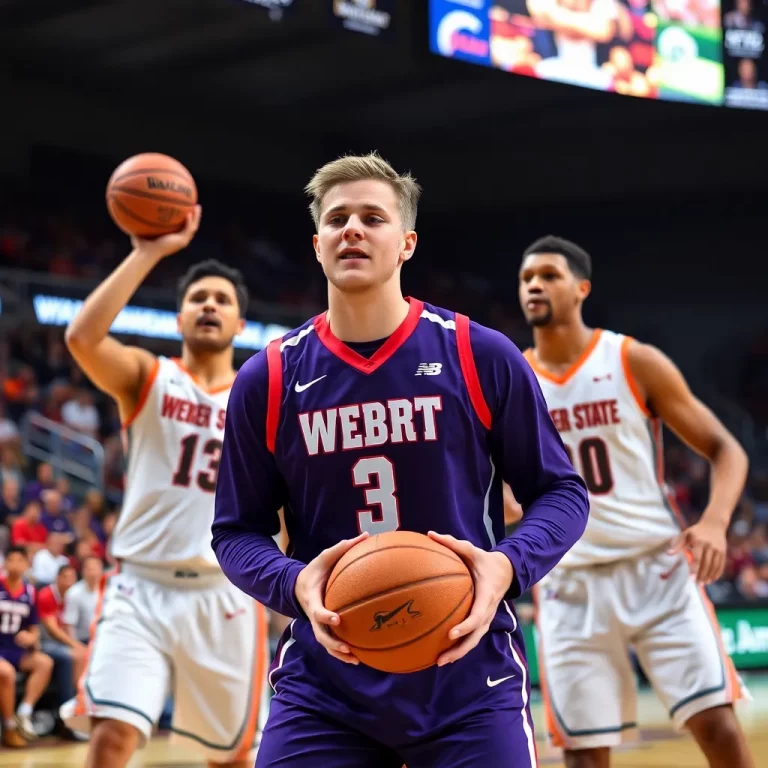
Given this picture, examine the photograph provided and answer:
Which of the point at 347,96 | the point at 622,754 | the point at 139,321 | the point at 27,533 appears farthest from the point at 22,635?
the point at 347,96

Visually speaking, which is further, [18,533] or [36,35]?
[36,35]

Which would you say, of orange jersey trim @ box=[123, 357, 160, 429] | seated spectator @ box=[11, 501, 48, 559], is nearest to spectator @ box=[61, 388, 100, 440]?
seated spectator @ box=[11, 501, 48, 559]

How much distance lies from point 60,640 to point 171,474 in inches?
206

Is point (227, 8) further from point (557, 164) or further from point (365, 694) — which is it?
point (365, 694)

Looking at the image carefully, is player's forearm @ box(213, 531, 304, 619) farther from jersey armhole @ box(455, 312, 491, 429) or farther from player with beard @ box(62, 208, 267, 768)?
player with beard @ box(62, 208, 267, 768)

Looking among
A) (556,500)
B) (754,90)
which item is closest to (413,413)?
(556,500)

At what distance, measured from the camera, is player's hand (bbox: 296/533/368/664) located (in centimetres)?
248

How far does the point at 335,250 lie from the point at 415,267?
20083mm

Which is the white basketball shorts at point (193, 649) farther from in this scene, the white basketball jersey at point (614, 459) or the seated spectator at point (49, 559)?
the seated spectator at point (49, 559)

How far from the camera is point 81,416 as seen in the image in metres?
14.8

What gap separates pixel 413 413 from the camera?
2.83m

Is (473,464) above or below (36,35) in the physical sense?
below

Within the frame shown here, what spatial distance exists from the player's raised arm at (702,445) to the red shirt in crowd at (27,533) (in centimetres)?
759

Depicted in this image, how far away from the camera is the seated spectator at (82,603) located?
32.6 feet
